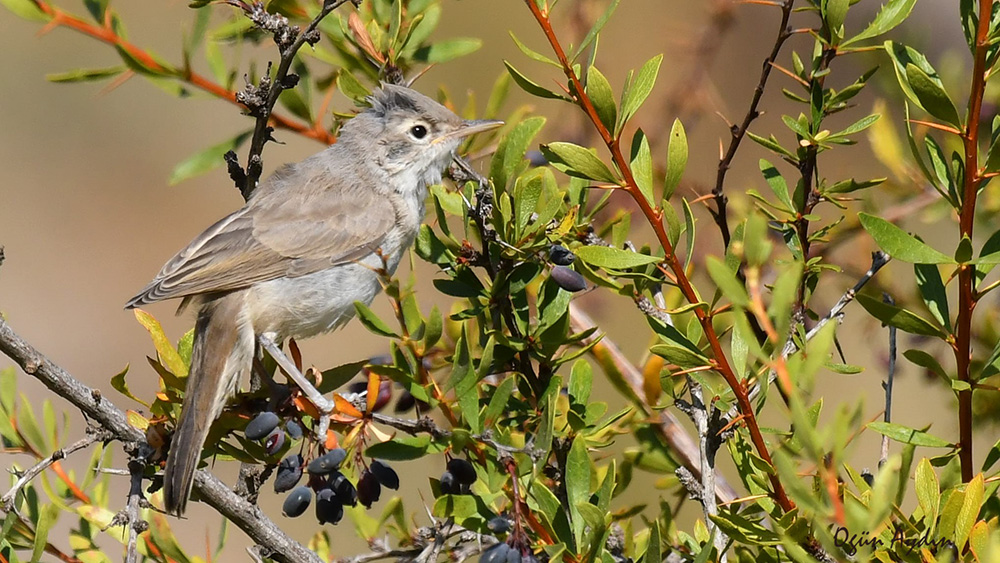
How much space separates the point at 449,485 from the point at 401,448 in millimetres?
172

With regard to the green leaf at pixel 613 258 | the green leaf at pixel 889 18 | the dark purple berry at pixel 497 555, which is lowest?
the dark purple berry at pixel 497 555

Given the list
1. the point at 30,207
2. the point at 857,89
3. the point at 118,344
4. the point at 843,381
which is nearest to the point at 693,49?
the point at 857,89

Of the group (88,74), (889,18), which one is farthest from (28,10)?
(889,18)

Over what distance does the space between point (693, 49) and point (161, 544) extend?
2.27 meters

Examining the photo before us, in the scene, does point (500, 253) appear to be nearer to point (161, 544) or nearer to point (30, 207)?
point (161, 544)

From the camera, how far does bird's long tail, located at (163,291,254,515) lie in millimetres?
2373

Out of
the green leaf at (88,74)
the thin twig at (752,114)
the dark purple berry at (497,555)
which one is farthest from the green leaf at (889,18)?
the green leaf at (88,74)

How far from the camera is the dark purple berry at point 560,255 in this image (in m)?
2.16

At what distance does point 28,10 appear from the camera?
2.84 m

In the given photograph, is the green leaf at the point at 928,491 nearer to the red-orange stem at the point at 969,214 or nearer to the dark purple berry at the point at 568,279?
the red-orange stem at the point at 969,214

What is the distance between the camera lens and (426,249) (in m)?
2.30

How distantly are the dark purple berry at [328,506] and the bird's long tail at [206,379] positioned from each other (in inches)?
11.3

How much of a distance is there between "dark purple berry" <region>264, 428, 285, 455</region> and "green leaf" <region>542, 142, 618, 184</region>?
954 mm

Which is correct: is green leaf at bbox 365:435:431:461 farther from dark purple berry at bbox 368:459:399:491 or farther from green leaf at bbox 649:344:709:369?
green leaf at bbox 649:344:709:369
